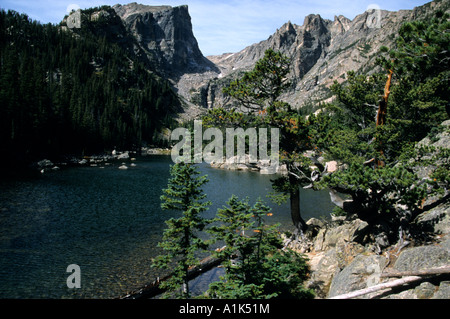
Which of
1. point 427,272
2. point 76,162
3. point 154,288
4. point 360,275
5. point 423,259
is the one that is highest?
point 427,272

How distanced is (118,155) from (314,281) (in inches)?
4023

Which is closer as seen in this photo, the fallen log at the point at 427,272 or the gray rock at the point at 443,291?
the gray rock at the point at 443,291

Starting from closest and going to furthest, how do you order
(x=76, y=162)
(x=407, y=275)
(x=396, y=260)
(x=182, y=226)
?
(x=407, y=275) → (x=396, y=260) → (x=182, y=226) → (x=76, y=162)

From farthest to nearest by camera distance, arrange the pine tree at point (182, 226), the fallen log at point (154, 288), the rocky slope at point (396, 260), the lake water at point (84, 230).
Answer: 1. the lake water at point (84, 230)
2. the fallen log at point (154, 288)
3. the pine tree at point (182, 226)
4. the rocky slope at point (396, 260)

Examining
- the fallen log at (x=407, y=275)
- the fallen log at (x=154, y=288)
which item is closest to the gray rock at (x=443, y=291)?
the fallen log at (x=407, y=275)

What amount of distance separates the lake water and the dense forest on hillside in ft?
75.1

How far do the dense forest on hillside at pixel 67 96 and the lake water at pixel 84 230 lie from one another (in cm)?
2289

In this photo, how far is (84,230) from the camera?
28.8 meters

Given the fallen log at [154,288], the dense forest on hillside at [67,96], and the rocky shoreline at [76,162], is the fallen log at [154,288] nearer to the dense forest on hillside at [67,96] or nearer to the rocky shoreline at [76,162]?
the rocky shoreline at [76,162]

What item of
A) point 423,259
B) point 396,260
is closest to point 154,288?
Answer: point 396,260

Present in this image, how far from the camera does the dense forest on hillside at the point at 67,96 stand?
230ft

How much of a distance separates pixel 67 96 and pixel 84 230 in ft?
273

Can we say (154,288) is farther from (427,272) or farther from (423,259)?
(427,272)
